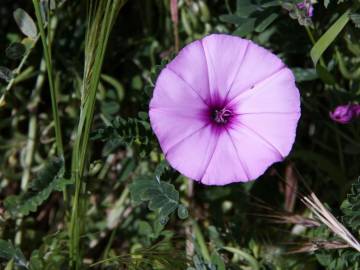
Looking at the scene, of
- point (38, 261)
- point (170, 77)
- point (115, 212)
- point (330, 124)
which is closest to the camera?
point (170, 77)

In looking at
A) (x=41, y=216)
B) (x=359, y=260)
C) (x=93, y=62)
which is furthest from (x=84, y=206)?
(x=359, y=260)

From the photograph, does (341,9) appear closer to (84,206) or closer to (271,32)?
(271,32)

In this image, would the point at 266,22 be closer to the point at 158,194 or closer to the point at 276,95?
the point at 276,95

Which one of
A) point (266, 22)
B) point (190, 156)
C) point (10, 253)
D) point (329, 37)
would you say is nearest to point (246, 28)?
point (266, 22)

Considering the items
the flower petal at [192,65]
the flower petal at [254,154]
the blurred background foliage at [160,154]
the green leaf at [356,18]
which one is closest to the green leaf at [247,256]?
the blurred background foliage at [160,154]

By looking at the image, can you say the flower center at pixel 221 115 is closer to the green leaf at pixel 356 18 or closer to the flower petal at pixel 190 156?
the flower petal at pixel 190 156

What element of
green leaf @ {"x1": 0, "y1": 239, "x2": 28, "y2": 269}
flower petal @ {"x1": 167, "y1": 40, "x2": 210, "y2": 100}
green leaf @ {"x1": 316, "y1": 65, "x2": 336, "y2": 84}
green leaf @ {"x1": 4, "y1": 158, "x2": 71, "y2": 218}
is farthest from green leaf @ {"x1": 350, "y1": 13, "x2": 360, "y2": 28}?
green leaf @ {"x1": 0, "y1": 239, "x2": 28, "y2": 269}

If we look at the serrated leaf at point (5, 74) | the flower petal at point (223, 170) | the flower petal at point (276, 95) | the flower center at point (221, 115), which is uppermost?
the serrated leaf at point (5, 74)
